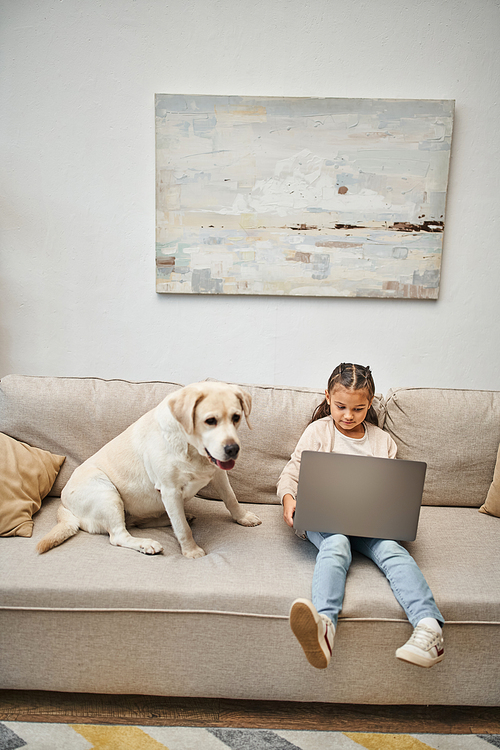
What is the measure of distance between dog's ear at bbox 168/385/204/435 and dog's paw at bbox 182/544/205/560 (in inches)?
15.0

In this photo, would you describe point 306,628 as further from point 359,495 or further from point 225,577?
point 359,495

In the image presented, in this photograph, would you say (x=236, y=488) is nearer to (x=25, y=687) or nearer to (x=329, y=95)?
(x=25, y=687)

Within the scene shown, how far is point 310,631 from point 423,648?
30 centimetres

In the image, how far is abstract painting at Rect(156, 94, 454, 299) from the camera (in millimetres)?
2340

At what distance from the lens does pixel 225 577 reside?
4.69 feet

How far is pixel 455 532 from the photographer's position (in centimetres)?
174

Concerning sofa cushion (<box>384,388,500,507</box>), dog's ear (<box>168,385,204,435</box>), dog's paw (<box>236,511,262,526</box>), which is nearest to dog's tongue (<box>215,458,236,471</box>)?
dog's ear (<box>168,385,204,435</box>)

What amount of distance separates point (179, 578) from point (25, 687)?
542 mm

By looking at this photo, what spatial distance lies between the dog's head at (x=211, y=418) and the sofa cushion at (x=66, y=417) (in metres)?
0.50

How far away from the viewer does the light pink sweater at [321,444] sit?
71.8 inches

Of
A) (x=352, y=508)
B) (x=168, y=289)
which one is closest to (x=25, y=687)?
(x=352, y=508)

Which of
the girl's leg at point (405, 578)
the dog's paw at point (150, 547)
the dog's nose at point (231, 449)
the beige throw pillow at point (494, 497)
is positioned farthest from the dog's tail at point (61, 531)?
the beige throw pillow at point (494, 497)

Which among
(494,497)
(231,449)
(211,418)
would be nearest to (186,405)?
(211,418)

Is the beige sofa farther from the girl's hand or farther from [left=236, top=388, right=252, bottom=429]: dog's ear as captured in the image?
[left=236, top=388, right=252, bottom=429]: dog's ear
